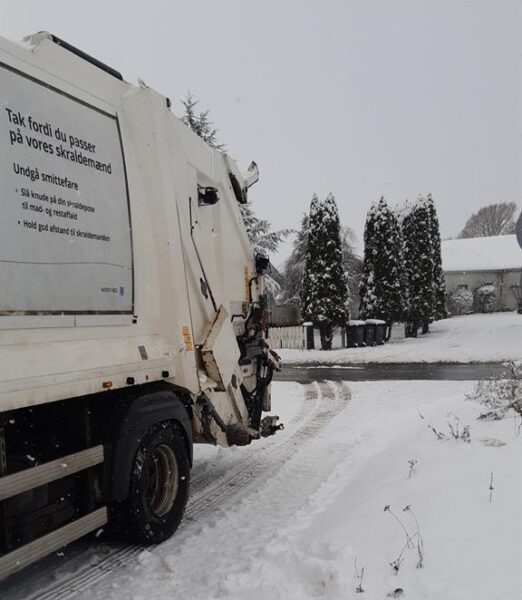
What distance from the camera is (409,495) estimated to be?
15.0 feet

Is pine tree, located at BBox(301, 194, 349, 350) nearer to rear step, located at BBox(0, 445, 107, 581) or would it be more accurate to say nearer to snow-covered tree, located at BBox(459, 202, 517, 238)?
rear step, located at BBox(0, 445, 107, 581)

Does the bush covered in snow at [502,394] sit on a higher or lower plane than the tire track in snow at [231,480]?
higher

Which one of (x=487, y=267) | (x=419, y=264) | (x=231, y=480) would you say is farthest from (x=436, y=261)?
(x=231, y=480)

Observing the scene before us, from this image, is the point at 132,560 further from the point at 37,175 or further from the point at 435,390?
the point at 435,390

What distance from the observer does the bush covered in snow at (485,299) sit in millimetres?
48906

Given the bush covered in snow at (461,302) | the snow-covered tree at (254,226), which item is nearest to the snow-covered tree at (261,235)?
the snow-covered tree at (254,226)

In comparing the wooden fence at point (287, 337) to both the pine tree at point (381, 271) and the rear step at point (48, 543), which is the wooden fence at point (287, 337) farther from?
the rear step at point (48, 543)

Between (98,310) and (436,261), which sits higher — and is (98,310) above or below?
below

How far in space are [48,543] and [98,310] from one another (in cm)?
147

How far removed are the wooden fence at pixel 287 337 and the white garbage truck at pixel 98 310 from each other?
761 inches

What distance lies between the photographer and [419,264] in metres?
32.5

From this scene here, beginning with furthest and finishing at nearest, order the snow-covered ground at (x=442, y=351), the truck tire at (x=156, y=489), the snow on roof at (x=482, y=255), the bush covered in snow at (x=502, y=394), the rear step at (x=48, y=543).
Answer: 1. the snow on roof at (x=482, y=255)
2. the snow-covered ground at (x=442, y=351)
3. the bush covered in snow at (x=502, y=394)
4. the truck tire at (x=156, y=489)
5. the rear step at (x=48, y=543)

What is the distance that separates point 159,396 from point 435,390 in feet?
30.5

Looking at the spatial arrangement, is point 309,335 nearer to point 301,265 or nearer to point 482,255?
point 301,265
